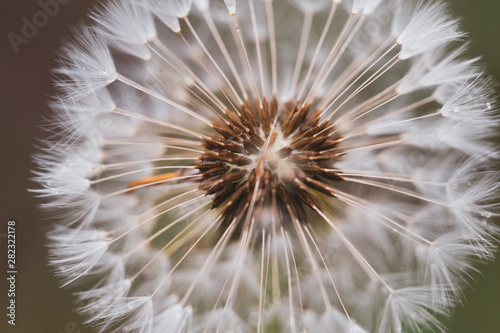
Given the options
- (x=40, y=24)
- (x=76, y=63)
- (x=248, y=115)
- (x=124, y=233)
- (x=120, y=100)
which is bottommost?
(x=124, y=233)

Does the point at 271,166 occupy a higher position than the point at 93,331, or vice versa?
the point at 271,166

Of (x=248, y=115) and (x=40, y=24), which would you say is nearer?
(x=248, y=115)

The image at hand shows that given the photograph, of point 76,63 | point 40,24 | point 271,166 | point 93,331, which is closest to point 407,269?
point 271,166

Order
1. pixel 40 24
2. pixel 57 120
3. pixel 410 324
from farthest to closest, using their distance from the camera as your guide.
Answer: pixel 40 24 → pixel 57 120 → pixel 410 324

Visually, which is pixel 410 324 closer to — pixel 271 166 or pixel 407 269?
pixel 407 269

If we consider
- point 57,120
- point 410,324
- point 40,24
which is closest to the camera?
point 410,324
